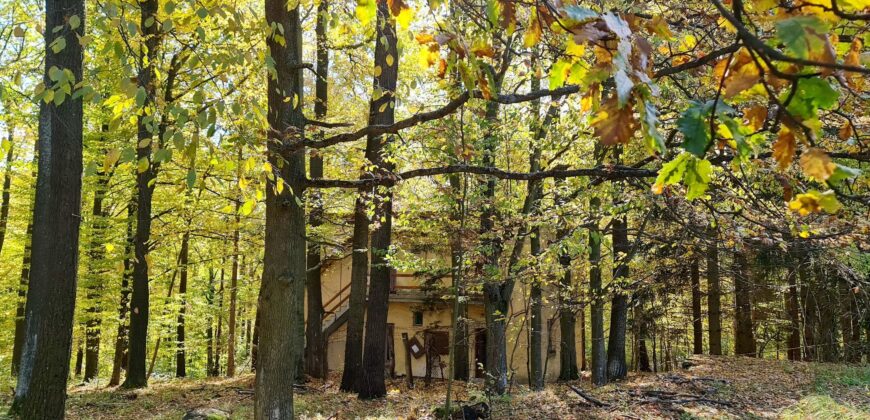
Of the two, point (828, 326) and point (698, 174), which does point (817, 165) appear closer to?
point (698, 174)

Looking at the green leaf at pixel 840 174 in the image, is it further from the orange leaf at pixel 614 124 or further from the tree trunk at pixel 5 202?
the tree trunk at pixel 5 202

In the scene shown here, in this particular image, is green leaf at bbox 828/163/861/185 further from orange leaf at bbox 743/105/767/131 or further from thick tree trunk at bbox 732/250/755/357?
thick tree trunk at bbox 732/250/755/357

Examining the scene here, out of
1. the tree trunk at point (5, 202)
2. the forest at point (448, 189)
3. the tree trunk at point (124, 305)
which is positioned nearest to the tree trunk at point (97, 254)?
the forest at point (448, 189)

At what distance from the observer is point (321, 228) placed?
564 inches

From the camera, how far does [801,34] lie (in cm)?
99

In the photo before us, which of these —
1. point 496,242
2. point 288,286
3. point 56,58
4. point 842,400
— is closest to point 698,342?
point 842,400

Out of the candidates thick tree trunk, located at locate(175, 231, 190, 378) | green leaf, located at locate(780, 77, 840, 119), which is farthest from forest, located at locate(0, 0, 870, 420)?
thick tree trunk, located at locate(175, 231, 190, 378)

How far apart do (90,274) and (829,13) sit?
17871 millimetres

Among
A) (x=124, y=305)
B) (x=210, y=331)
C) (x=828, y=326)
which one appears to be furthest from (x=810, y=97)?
(x=210, y=331)

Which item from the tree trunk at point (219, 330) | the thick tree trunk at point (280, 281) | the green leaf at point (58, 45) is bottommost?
the tree trunk at point (219, 330)

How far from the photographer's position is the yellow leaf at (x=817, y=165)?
114 cm

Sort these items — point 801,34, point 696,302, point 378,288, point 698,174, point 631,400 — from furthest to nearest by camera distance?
point 696,302
point 378,288
point 631,400
point 698,174
point 801,34

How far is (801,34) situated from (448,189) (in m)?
7.58

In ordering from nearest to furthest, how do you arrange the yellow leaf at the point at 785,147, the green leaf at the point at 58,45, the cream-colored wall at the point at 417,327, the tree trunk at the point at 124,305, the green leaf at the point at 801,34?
the green leaf at the point at 801,34 < the yellow leaf at the point at 785,147 < the green leaf at the point at 58,45 < the tree trunk at the point at 124,305 < the cream-colored wall at the point at 417,327
